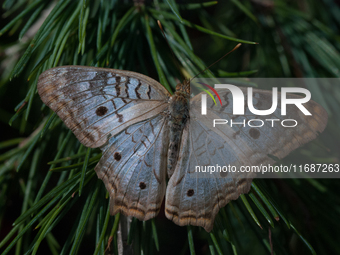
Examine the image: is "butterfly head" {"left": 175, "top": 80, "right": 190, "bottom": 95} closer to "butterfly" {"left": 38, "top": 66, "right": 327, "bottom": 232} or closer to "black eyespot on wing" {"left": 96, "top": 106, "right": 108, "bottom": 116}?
"butterfly" {"left": 38, "top": 66, "right": 327, "bottom": 232}

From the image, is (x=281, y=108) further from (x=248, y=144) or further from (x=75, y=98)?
(x=75, y=98)

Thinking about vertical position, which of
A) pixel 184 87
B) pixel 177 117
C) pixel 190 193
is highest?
pixel 184 87

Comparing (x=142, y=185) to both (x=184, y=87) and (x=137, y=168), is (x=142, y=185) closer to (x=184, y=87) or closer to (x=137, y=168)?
(x=137, y=168)

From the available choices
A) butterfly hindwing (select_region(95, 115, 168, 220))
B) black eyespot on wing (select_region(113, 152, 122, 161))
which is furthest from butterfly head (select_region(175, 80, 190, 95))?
black eyespot on wing (select_region(113, 152, 122, 161))

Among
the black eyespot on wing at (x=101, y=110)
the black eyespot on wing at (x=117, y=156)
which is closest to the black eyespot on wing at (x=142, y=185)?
the black eyespot on wing at (x=117, y=156)

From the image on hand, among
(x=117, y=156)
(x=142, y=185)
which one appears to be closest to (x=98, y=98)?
(x=117, y=156)

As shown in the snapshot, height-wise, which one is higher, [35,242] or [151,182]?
[35,242]

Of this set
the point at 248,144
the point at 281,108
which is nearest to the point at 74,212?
the point at 248,144
